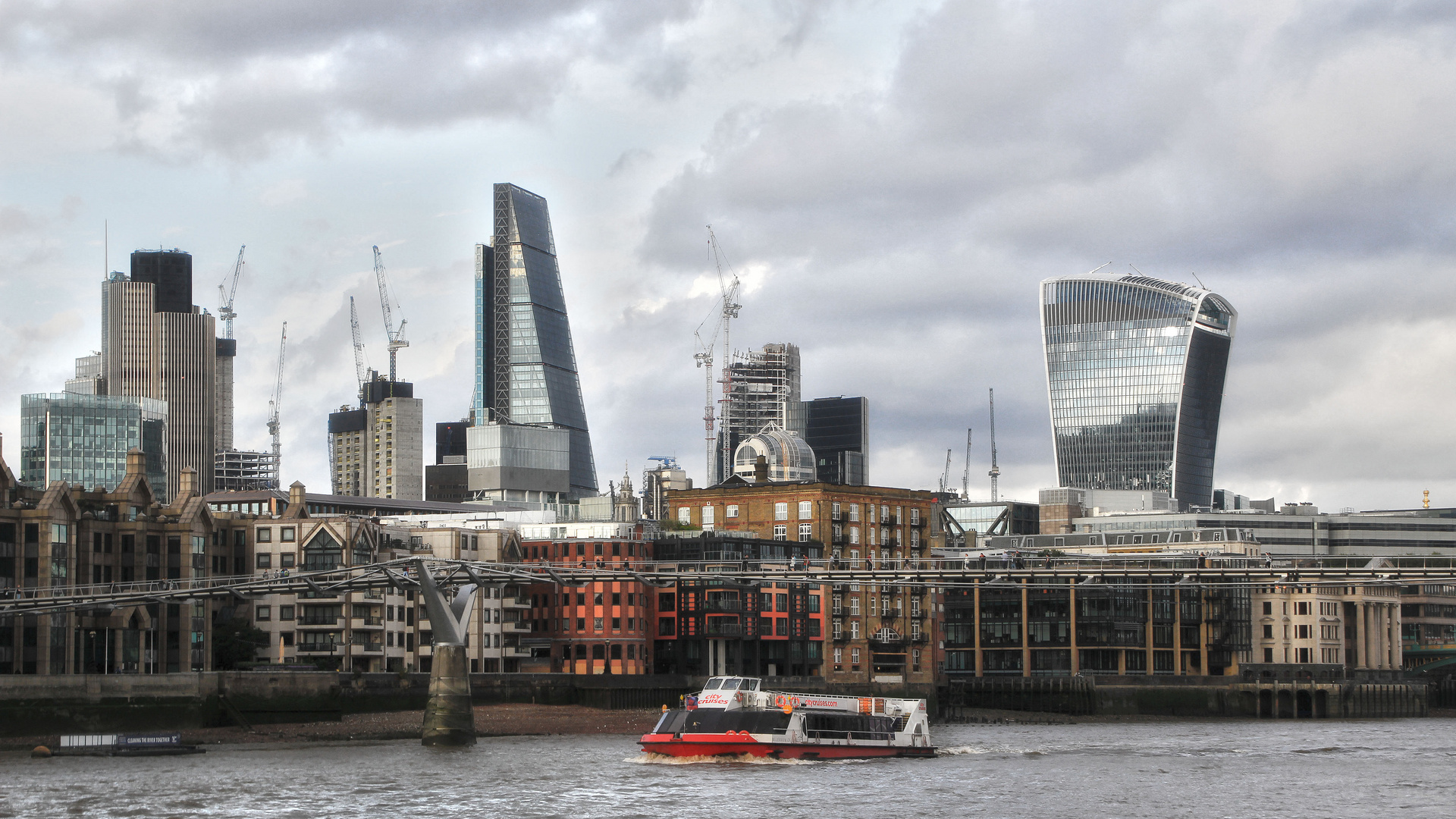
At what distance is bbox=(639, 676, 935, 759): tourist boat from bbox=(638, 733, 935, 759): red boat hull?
0.05 metres

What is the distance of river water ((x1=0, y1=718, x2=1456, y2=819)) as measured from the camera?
95.1m

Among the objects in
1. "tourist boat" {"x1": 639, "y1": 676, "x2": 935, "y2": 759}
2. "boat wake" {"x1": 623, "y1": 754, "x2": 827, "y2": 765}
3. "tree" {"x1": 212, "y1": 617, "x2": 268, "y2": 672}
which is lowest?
"boat wake" {"x1": 623, "y1": 754, "x2": 827, "y2": 765}

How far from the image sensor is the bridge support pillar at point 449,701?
13025 cm

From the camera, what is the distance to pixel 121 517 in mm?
170000

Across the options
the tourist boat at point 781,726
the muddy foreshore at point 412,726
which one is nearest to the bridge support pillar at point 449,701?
the muddy foreshore at point 412,726

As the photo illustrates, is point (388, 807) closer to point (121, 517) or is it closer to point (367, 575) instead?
point (367, 575)

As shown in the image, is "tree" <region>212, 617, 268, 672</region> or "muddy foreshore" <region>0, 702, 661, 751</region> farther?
"tree" <region>212, 617, 268, 672</region>

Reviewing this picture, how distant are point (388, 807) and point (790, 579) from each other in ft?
157

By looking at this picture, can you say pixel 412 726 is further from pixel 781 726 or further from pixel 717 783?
pixel 717 783

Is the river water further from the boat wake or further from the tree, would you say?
the tree

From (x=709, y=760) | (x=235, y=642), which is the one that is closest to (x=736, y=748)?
(x=709, y=760)

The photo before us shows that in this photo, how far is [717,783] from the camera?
4254 inches

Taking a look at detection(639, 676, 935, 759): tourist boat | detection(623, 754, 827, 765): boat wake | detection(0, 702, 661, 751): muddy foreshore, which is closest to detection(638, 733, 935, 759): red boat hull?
detection(639, 676, 935, 759): tourist boat

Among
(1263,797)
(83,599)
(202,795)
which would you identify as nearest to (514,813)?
(202,795)
